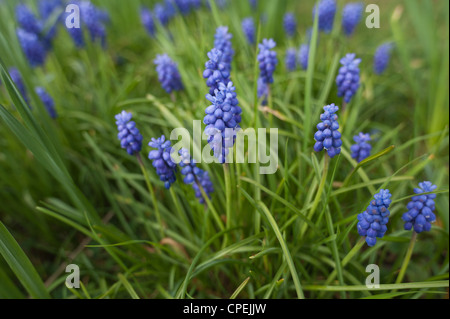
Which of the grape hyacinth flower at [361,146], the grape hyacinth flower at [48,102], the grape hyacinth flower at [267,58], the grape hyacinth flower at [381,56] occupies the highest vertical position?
the grape hyacinth flower at [381,56]

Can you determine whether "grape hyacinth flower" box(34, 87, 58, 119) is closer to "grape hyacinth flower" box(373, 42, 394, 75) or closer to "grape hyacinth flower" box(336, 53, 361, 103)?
"grape hyacinth flower" box(336, 53, 361, 103)

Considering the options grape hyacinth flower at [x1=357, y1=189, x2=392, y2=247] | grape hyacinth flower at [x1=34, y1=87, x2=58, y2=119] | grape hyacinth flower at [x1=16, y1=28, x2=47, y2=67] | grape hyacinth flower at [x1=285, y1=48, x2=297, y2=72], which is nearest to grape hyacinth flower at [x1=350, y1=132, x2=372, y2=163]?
grape hyacinth flower at [x1=357, y1=189, x2=392, y2=247]

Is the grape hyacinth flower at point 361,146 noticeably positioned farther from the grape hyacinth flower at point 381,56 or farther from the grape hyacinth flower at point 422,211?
the grape hyacinth flower at point 381,56

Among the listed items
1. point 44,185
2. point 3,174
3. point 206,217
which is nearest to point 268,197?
point 206,217

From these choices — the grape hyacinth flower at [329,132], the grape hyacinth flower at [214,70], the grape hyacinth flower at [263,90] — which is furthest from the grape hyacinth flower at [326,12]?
the grape hyacinth flower at [329,132]

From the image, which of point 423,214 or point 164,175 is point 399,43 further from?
point 164,175

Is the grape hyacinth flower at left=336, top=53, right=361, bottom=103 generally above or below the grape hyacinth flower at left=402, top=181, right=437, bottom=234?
above

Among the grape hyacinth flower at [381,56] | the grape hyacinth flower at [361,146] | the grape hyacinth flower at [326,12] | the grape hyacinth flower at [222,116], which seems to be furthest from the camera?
the grape hyacinth flower at [381,56]

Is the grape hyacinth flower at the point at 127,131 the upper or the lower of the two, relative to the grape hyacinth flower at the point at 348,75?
lower

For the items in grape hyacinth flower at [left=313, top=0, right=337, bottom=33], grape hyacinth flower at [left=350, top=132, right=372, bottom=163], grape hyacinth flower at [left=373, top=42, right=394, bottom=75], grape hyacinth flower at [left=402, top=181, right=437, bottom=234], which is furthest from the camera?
grape hyacinth flower at [left=373, top=42, right=394, bottom=75]
